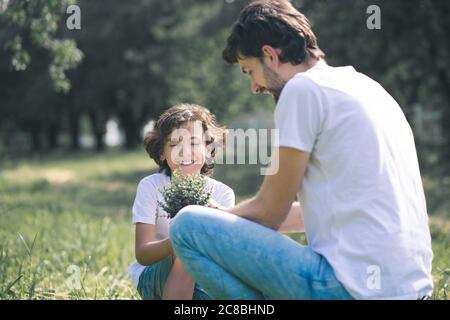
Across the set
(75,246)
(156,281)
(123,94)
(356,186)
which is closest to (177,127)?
(156,281)

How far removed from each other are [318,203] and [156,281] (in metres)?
1.03

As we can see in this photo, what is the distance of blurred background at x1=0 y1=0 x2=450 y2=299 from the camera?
5816mm

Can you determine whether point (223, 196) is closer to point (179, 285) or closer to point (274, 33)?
point (179, 285)

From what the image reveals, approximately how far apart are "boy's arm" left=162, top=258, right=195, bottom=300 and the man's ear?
997 mm

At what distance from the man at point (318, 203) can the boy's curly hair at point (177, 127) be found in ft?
2.46

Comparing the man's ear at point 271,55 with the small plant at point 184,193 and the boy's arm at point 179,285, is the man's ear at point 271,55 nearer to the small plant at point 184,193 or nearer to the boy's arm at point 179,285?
the small plant at point 184,193

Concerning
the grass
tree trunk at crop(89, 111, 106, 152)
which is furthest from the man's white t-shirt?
tree trunk at crop(89, 111, 106, 152)

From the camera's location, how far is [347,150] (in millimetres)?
2844

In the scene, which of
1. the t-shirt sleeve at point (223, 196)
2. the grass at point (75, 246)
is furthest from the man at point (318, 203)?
the grass at point (75, 246)

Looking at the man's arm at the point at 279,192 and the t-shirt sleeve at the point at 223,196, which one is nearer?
the man's arm at the point at 279,192

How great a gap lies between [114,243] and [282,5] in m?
3.85

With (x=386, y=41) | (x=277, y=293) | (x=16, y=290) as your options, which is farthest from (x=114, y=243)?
(x=386, y=41)

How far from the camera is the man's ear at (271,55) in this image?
3057 mm

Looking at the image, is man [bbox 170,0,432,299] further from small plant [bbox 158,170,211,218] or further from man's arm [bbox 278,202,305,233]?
man's arm [bbox 278,202,305,233]
